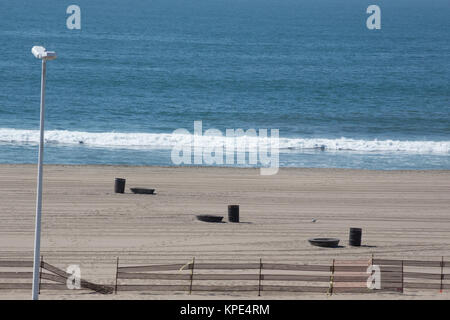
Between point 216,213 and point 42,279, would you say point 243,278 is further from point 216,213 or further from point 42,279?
point 216,213

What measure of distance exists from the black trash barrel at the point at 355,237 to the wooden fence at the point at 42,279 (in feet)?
27.3

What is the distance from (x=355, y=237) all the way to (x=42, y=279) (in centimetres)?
940

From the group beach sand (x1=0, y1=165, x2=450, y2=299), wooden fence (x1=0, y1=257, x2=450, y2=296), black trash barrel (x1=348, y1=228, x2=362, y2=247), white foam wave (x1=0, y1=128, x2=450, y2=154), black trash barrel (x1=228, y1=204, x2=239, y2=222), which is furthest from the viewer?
white foam wave (x1=0, y1=128, x2=450, y2=154)

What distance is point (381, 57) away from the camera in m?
82.9

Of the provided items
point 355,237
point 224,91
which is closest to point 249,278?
point 355,237

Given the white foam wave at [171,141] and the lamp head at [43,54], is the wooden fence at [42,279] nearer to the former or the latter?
the lamp head at [43,54]

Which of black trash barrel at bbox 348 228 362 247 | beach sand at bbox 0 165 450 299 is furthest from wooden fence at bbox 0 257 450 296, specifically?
black trash barrel at bbox 348 228 362 247

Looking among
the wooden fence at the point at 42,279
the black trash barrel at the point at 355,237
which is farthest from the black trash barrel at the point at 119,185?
the wooden fence at the point at 42,279

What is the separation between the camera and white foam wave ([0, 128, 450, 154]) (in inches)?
1715

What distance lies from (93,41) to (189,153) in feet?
154

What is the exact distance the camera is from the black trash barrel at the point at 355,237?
922 inches

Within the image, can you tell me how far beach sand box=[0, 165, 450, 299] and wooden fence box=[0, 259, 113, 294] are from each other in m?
0.39

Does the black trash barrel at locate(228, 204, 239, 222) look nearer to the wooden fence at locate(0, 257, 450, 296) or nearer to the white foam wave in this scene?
the wooden fence at locate(0, 257, 450, 296)

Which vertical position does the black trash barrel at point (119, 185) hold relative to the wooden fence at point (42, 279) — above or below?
above
